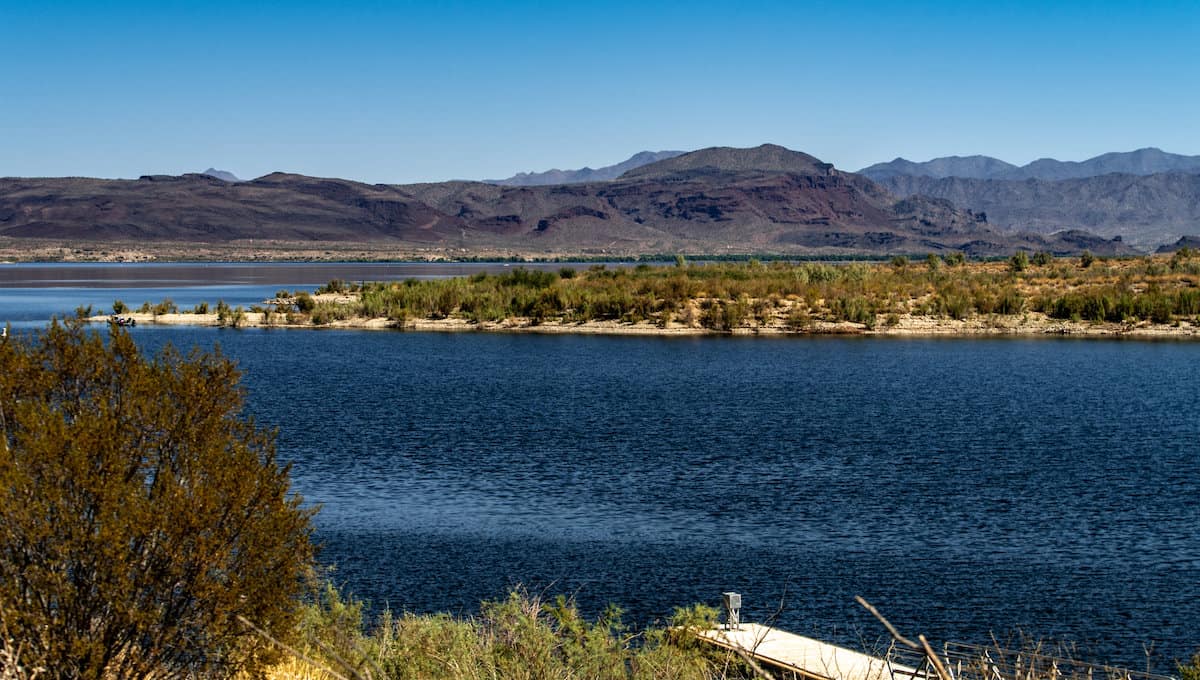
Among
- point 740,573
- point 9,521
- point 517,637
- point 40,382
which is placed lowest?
point 740,573

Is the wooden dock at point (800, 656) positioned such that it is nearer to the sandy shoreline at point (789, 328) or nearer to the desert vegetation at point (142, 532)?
the desert vegetation at point (142, 532)

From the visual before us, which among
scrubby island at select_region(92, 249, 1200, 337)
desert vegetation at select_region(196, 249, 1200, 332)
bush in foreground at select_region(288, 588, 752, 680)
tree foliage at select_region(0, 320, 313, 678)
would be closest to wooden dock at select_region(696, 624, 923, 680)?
bush in foreground at select_region(288, 588, 752, 680)

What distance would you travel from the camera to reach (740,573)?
14.8 meters

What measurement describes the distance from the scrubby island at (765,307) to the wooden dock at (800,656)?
40.7m

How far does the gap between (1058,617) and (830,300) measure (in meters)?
43.7

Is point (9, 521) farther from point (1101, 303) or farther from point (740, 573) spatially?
point (1101, 303)

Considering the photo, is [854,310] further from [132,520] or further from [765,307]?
[132,520]

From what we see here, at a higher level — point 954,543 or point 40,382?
point 40,382

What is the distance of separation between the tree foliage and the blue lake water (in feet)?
17.0

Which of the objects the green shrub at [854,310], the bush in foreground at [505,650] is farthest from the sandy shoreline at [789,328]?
the bush in foreground at [505,650]

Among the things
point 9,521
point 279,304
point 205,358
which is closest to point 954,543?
point 205,358

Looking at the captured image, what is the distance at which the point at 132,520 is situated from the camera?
23.0 ft

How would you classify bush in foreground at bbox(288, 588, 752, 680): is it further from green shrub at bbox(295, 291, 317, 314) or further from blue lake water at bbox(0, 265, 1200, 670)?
green shrub at bbox(295, 291, 317, 314)

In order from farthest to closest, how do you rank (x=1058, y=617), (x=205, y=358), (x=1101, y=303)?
(x=1101, y=303)
(x=1058, y=617)
(x=205, y=358)
